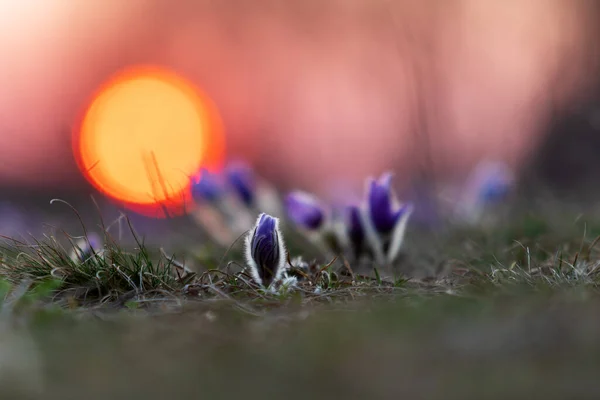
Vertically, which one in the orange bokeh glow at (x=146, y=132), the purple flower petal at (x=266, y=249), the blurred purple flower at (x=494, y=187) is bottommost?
the blurred purple flower at (x=494, y=187)

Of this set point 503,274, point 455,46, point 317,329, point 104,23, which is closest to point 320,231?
point 503,274

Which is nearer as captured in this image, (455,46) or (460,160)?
(455,46)

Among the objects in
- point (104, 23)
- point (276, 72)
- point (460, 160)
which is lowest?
point (460, 160)

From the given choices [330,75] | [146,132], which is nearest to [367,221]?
[146,132]

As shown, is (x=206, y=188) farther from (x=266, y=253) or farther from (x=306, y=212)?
(x=266, y=253)

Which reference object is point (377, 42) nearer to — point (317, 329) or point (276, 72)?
point (276, 72)

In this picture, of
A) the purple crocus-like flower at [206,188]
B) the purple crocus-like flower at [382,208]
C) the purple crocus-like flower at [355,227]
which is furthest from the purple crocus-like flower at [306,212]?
the purple crocus-like flower at [206,188]

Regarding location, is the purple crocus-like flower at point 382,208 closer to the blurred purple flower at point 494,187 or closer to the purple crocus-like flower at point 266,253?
the purple crocus-like flower at point 266,253
